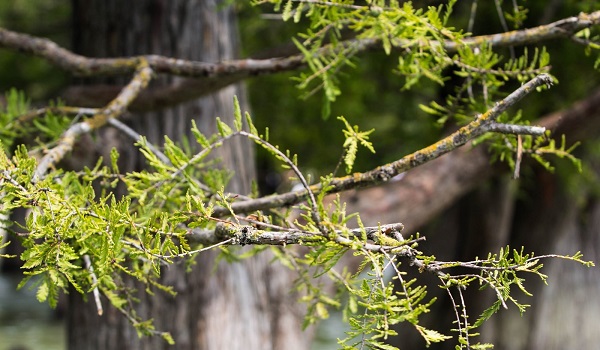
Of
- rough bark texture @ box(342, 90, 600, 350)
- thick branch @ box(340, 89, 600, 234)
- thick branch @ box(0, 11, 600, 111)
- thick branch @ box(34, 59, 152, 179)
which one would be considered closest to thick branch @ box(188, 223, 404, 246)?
thick branch @ box(34, 59, 152, 179)

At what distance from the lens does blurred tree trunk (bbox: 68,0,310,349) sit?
390 cm

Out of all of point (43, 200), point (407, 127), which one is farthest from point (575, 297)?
point (43, 200)

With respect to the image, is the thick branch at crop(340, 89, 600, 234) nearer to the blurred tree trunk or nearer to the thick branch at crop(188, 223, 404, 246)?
the blurred tree trunk

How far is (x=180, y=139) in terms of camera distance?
3980 millimetres

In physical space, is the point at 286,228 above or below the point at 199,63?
below

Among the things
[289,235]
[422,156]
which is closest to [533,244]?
[422,156]

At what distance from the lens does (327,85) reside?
8.00 ft

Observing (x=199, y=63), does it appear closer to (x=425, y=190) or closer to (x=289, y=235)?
(x=289, y=235)

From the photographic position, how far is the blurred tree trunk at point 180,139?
3.90 metres

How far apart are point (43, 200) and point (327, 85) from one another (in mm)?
1053

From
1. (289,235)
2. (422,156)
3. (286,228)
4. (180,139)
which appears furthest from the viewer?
(180,139)

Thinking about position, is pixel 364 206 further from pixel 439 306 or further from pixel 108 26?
pixel 439 306

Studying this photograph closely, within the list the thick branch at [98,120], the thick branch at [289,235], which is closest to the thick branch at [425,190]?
the thick branch at [98,120]

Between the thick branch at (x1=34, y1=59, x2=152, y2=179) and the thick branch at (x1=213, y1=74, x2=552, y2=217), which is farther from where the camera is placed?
the thick branch at (x1=34, y1=59, x2=152, y2=179)
